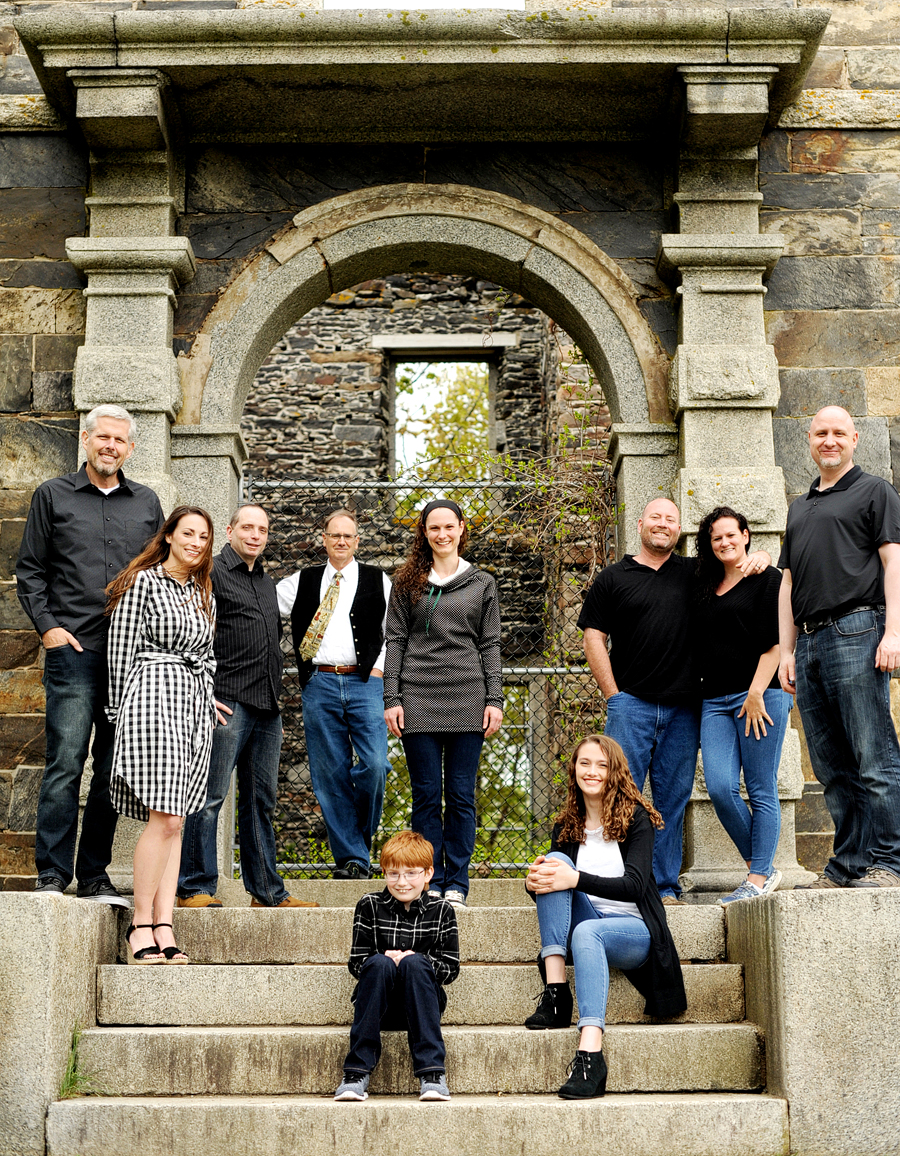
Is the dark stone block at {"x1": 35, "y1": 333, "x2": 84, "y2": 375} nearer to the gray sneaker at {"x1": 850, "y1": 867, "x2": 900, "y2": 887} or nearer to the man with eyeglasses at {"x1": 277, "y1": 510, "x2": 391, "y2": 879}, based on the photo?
the man with eyeglasses at {"x1": 277, "y1": 510, "x2": 391, "y2": 879}

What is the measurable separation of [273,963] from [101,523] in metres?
1.66

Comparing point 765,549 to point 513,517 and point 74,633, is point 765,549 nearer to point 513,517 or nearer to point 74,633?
point 74,633

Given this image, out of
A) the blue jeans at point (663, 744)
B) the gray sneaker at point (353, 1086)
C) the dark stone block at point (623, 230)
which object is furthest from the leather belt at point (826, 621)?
the dark stone block at point (623, 230)

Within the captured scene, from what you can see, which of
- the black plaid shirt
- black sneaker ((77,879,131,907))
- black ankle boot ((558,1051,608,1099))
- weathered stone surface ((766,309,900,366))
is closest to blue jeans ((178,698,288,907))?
black sneaker ((77,879,131,907))

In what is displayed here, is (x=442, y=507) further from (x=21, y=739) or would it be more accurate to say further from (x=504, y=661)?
(x=504, y=661)

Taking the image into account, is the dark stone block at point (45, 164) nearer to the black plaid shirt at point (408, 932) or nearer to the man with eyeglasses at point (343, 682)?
the man with eyeglasses at point (343, 682)

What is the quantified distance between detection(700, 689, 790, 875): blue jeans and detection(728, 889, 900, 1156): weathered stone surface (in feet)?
2.60

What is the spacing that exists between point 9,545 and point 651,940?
3.44 m

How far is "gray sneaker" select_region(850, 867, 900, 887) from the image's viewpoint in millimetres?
3926

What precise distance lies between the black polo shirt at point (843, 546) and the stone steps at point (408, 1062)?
1372 mm

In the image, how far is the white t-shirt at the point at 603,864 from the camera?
3.98 m

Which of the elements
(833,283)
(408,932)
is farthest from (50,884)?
(833,283)

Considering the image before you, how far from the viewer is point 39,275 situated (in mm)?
6027

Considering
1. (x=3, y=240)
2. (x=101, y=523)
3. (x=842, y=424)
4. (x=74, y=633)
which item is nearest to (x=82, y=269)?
(x=3, y=240)
